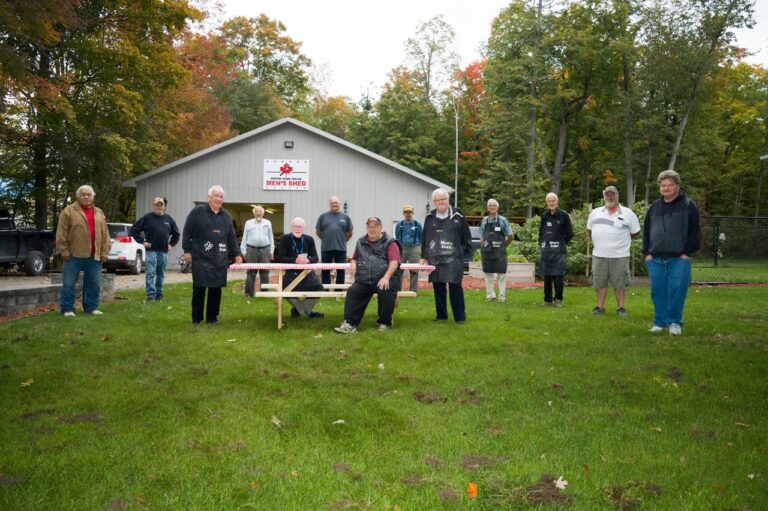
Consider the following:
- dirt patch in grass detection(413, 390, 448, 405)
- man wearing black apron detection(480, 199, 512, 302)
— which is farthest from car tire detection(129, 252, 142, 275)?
dirt patch in grass detection(413, 390, 448, 405)

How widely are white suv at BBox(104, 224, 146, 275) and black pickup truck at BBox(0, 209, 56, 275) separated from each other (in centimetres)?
174

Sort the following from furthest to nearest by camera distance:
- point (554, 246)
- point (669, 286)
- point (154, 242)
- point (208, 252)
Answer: point (154, 242) < point (554, 246) < point (208, 252) < point (669, 286)

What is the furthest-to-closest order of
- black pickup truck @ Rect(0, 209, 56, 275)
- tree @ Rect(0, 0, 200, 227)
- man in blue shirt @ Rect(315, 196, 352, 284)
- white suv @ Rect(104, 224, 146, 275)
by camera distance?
white suv @ Rect(104, 224, 146, 275) < tree @ Rect(0, 0, 200, 227) < black pickup truck @ Rect(0, 209, 56, 275) < man in blue shirt @ Rect(315, 196, 352, 284)

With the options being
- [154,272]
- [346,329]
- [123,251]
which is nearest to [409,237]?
[154,272]

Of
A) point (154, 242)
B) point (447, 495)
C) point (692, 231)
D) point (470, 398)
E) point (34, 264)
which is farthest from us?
point (34, 264)

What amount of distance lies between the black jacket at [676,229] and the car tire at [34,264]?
16.1 meters

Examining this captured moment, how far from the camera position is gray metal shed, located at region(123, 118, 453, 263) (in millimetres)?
22781

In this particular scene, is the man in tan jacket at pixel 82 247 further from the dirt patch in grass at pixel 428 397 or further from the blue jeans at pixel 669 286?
the blue jeans at pixel 669 286

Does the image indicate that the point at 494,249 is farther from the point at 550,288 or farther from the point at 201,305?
the point at 201,305

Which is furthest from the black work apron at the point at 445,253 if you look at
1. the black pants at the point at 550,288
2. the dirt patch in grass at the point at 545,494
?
the dirt patch in grass at the point at 545,494

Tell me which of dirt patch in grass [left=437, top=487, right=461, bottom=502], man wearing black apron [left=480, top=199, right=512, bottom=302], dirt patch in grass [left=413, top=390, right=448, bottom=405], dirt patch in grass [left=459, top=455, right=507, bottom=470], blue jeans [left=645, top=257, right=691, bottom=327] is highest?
man wearing black apron [left=480, top=199, right=512, bottom=302]

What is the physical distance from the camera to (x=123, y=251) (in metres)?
19.2

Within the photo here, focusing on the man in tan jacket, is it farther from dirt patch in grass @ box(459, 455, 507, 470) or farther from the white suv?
the white suv

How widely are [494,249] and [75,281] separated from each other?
6.51 meters
